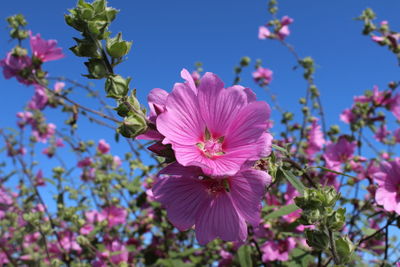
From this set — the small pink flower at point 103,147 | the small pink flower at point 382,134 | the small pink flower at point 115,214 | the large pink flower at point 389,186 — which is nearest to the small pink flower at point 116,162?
the small pink flower at point 103,147

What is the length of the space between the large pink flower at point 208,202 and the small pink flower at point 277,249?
125 centimetres

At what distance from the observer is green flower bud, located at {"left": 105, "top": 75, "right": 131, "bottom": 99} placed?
91cm

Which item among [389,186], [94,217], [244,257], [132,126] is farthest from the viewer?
[94,217]

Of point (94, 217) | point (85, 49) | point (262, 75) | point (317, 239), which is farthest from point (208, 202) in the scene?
point (262, 75)

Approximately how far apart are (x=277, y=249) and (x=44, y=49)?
90.1 inches

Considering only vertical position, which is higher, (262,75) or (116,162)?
(262,75)

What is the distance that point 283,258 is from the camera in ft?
6.98

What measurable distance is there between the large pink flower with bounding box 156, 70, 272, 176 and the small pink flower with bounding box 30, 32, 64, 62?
7.12ft

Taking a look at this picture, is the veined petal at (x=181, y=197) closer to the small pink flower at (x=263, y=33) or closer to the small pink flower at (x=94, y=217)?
the small pink flower at (x=94, y=217)

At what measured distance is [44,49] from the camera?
280cm

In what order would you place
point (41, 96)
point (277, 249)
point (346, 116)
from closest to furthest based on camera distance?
point (277, 249) → point (41, 96) → point (346, 116)

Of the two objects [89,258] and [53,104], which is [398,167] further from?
[53,104]

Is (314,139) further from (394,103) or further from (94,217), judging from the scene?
(94,217)

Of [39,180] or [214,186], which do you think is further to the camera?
[39,180]
